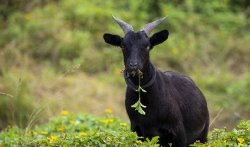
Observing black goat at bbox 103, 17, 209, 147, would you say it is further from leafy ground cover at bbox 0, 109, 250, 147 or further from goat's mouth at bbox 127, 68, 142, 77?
leafy ground cover at bbox 0, 109, 250, 147

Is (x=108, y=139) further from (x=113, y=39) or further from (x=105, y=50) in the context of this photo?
(x=105, y=50)

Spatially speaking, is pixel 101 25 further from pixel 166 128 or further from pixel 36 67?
pixel 166 128

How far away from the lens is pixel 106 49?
15812 mm

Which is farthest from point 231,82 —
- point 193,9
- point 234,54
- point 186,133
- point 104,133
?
point 104,133

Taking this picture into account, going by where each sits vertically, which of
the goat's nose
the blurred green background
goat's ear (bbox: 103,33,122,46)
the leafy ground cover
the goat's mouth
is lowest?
the leafy ground cover

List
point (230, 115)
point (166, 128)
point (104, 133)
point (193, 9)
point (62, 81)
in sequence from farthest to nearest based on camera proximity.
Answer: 1. point (193, 9)
2. point (62, 81)
3. point (230, 115)
4. point (166, 128)
5. point (104, 133)

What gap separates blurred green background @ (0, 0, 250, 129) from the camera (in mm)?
14133

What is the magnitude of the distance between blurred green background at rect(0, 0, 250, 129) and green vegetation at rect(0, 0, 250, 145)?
21mm

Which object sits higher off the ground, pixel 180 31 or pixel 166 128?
pixel 180 31

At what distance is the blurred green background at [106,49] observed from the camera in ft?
46.4

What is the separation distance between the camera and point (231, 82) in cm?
1512

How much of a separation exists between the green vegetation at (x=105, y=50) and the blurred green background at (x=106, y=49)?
21 millimetres

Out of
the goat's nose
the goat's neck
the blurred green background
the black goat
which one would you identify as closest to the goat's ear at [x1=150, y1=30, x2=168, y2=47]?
the black goat

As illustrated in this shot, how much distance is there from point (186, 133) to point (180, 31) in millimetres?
8644
